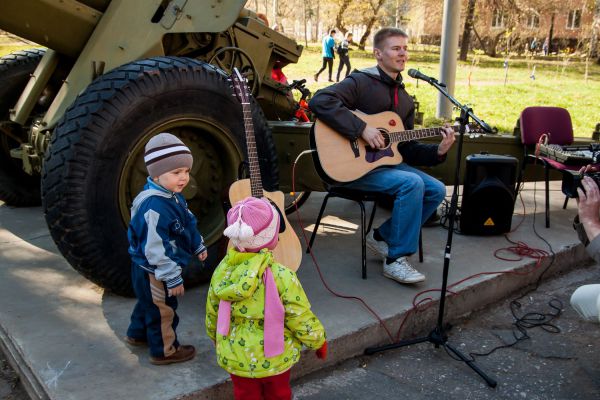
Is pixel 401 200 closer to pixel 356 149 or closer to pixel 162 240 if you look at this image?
pixel 356 149

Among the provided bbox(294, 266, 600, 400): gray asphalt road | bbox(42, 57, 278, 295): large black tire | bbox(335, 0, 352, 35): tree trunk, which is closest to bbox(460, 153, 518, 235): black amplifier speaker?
bbox(294, 266, 600, 400): gray asphalt road

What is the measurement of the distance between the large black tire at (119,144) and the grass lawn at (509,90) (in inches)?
201

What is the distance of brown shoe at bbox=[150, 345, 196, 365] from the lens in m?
2.66

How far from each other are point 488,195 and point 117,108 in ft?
9.20

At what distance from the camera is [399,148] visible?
4.11m

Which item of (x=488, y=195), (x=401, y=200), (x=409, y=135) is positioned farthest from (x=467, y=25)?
(x=401, y=200)

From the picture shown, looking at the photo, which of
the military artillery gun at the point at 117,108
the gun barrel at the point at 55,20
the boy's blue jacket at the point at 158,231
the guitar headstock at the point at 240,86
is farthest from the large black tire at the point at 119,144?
the gun barrel at the point at 55,20

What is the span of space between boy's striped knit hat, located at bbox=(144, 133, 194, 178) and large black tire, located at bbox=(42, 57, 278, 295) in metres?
0.57

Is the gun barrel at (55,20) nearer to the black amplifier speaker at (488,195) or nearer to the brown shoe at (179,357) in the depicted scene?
the brown shoe at (179,357)

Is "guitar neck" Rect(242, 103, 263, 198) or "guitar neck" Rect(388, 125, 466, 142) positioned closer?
"guitar neck" Rect(242, 103, 263, 198)

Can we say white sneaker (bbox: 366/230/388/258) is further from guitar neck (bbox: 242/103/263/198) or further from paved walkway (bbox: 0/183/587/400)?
guitar neck (bbox: 242/103/263/198)

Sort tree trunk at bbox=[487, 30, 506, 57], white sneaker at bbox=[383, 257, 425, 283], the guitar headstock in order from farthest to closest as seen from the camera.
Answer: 1. tree trunk at bbox=[487, 30, 506, 57]
2. white sneaker at bbox=[383, 257, 425, 283]
3. the guitar headstock

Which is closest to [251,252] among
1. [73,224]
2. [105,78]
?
[73,224]

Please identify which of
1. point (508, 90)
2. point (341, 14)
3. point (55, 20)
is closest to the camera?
point (55, 20)
